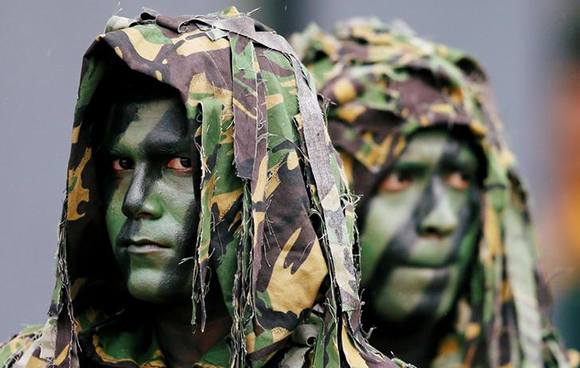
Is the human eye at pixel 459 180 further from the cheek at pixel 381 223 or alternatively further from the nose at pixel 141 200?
the nose at pixel 141 200

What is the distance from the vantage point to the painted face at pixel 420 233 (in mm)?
4914

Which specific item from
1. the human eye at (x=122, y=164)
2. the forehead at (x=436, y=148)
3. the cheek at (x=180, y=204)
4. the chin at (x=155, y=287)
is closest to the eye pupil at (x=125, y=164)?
the human eye at (x=122, y=164)

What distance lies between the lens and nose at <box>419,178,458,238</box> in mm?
4941

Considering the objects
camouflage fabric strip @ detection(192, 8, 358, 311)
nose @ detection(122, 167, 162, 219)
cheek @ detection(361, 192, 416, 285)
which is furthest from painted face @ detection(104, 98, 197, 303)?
cheek @ detection(361, 192, 416, 285)

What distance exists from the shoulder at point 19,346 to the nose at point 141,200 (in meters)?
0.40

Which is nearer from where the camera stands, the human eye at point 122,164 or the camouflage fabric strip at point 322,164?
the camouflage fabric strip at point 322,164

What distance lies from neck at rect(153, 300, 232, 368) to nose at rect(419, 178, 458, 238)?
168 cm

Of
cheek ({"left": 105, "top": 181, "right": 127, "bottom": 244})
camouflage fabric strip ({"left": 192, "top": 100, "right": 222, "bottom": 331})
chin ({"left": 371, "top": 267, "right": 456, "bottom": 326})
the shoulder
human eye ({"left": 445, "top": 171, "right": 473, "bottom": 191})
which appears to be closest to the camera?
camouflage fabric strip ({"left": 192, "top": 100, "right": 222, "bottom": 331})

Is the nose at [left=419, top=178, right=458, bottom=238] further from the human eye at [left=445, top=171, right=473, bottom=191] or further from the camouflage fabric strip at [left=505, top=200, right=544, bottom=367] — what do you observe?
the camouflage fabric strip at [left=505, top=200, right=544, bottom=367]

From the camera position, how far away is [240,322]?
316 cm

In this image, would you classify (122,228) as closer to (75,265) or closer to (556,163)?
(75,265)

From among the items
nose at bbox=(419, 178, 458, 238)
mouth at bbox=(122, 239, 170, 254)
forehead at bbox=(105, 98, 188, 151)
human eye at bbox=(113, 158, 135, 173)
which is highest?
forehead at bbox=(105, 98, 188, 151)

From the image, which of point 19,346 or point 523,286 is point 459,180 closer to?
point 523,286

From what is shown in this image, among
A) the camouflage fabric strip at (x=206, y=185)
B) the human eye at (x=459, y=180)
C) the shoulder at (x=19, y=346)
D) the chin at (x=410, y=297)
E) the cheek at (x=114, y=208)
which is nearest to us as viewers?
the camouflage fabric strip at (x=206, y=185)
